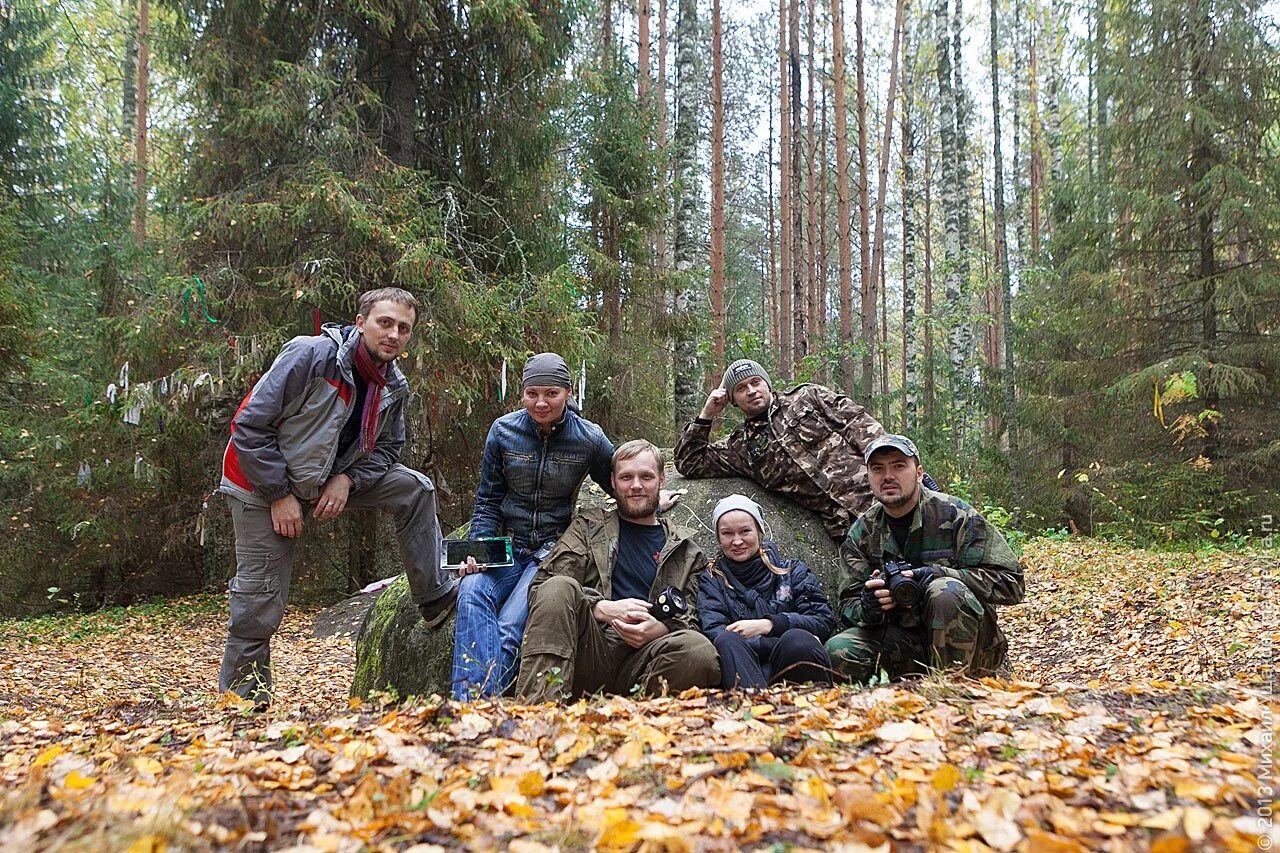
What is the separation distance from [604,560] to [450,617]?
1245 mm

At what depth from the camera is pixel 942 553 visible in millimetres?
4211

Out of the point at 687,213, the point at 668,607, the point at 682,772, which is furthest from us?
the point at 687,213

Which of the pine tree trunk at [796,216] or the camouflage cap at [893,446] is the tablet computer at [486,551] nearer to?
the camouflage cap at [893,446]

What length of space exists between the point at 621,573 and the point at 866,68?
Result: 2602cm

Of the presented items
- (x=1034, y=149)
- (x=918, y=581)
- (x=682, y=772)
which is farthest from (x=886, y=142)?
(x=682, y=772)

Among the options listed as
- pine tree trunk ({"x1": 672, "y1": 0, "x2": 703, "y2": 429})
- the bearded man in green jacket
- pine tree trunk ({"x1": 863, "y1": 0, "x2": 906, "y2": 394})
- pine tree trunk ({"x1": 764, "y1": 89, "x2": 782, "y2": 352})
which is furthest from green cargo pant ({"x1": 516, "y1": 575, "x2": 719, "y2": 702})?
pine tree trunk ({"x1": 764, "y1": 89, "x2": 782, "y2": 352})

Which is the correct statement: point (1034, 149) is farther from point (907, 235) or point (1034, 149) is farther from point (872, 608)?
point (872, 608)

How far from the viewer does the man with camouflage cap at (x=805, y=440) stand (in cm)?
551

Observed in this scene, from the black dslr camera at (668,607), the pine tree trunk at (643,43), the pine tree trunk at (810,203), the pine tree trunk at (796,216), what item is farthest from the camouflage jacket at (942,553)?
the pine tree trunk at (810,203)

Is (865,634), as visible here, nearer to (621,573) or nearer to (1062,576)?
(621,573)

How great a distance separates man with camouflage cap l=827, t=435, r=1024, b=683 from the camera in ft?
13.0

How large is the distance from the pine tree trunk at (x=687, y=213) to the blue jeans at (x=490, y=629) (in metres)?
8.38

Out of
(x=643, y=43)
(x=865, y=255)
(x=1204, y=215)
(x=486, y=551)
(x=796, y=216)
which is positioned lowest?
(x=486, y=551)

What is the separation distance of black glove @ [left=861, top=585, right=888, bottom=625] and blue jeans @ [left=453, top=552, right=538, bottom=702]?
67.6 inches
